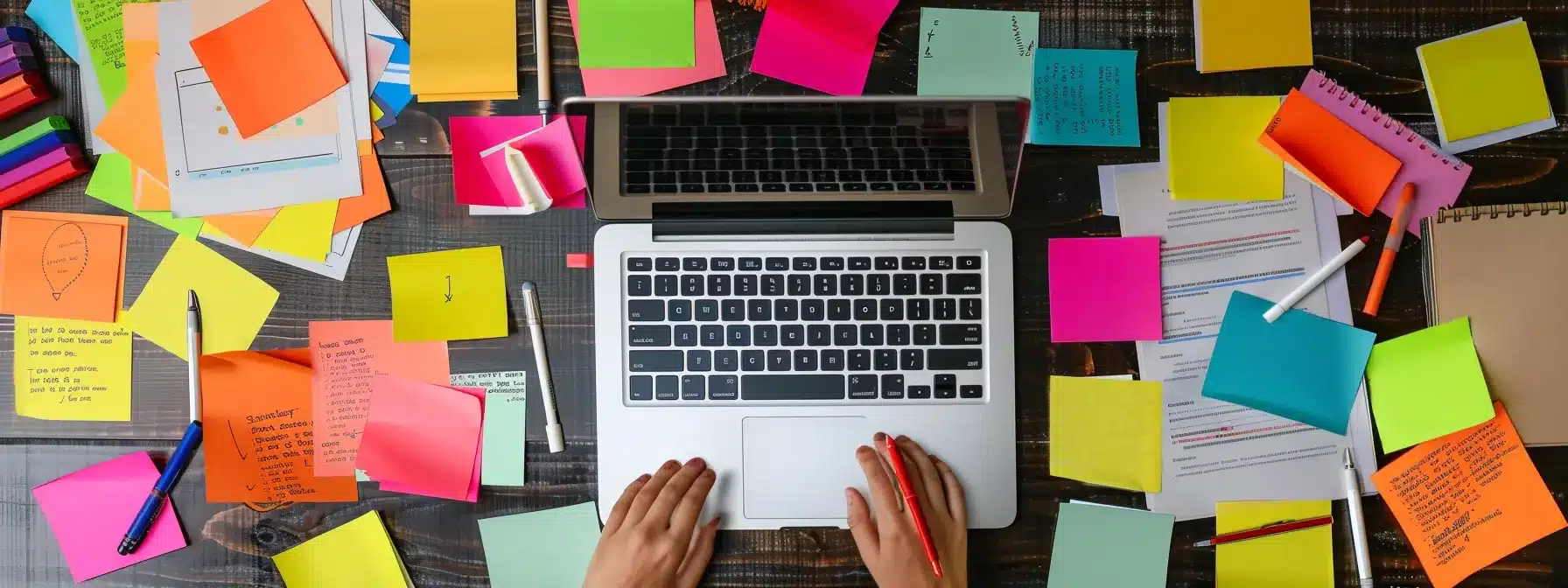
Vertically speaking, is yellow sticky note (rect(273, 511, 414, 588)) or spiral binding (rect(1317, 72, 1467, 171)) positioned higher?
spiral binding (rect(1317, 72, 1467, 171))

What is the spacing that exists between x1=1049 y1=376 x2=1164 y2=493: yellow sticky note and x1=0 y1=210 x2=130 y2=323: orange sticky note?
1014 mm

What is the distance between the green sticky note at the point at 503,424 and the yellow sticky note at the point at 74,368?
0.37 metres

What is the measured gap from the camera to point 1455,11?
927 mm

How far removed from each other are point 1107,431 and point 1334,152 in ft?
1.24

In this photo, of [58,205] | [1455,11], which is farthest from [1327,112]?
[58,205]

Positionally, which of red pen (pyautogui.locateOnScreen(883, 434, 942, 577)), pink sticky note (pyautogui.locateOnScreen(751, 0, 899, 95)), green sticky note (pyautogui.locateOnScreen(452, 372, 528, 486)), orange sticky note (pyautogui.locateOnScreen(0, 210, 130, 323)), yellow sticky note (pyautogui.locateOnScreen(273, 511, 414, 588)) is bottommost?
yellow sticky note (pyautogui.locateOnScreen(273, 511, 414, 588))

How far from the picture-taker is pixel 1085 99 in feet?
2.98

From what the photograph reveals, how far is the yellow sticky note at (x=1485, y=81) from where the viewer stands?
3.00ft

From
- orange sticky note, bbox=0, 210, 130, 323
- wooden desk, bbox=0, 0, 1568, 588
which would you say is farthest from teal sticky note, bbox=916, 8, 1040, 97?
orange sticky note, bbox=0, 210, 130, 323

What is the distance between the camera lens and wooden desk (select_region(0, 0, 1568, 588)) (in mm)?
910

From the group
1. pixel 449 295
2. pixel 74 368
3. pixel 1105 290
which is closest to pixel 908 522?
pixel 1105 290

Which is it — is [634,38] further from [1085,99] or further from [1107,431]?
[1107,431]

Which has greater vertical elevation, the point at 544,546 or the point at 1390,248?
the point at 1390,248

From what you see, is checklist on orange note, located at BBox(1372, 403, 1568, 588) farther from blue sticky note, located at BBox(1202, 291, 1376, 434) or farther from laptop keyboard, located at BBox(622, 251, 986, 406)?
laptop keyboard, located at BBox(622, 251, 986, 406)
